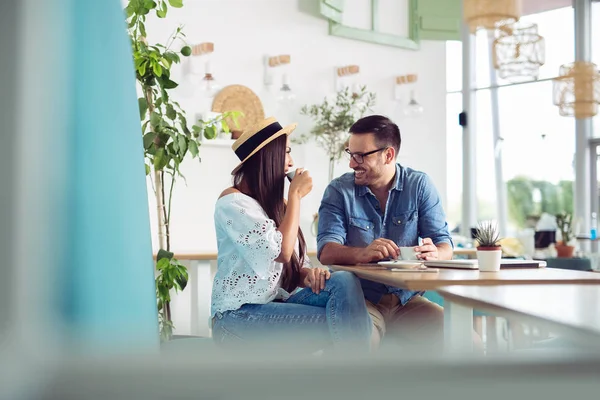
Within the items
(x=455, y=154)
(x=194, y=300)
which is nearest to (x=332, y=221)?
(x=194, y=300)

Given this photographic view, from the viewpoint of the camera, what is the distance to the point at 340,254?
8.62 ft

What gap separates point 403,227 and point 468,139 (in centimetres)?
604

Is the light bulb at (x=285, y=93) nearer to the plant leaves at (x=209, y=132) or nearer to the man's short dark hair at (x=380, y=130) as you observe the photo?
the plant leaves at (x=209, y=132)

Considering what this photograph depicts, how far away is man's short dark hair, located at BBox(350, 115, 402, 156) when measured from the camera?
3.03 metres

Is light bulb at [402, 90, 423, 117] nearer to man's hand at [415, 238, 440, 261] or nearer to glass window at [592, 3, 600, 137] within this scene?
glass window at [592, 3, 600, 137]

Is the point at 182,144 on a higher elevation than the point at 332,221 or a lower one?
higher

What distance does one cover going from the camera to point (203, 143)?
582 centimetres

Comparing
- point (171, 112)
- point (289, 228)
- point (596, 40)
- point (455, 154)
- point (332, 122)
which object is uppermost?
point (596, 40)

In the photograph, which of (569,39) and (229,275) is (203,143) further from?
(569,39)

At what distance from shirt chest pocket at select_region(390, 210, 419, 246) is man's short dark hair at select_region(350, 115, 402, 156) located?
1.06 feet

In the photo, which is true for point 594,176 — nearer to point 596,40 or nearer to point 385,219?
point 596,40

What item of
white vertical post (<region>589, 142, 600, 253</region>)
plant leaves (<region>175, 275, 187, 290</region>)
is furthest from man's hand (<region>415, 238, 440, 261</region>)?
white vertical post (<region>589, 142, 600, 253</region>)

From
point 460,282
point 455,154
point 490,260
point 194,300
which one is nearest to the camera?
point 460,282

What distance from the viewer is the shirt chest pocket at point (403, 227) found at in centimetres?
284
